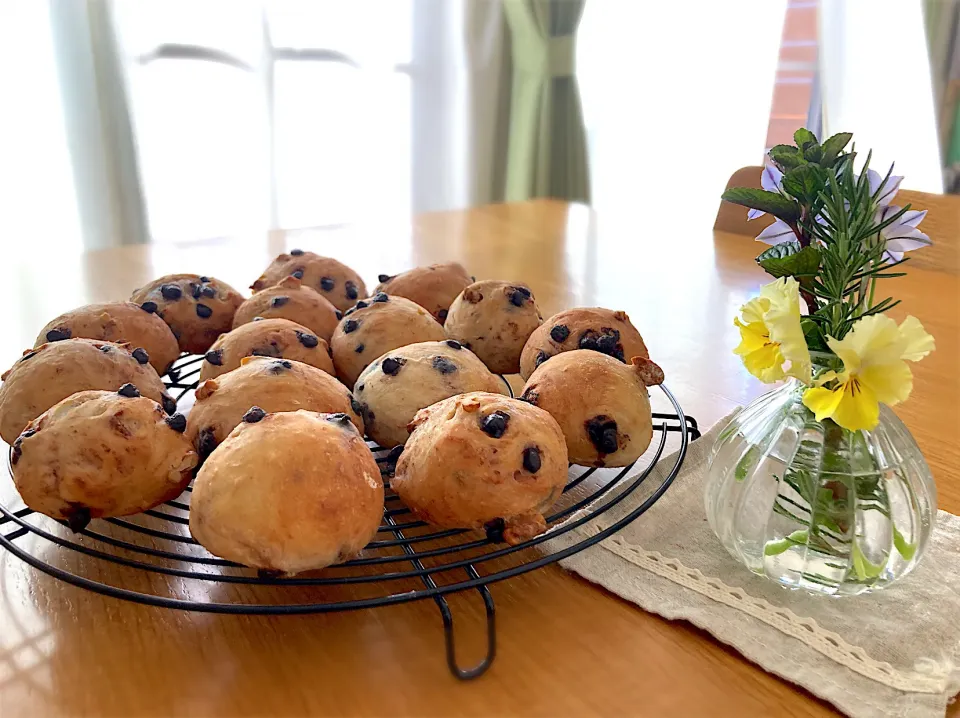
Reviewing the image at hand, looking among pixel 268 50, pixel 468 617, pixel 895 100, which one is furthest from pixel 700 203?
pixel 468 617

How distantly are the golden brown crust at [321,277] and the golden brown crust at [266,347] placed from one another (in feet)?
0.65

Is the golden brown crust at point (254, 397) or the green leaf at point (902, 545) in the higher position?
the golden brown crust at point (254, 397)

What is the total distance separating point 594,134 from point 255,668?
3082mm

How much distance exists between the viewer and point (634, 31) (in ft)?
9.84

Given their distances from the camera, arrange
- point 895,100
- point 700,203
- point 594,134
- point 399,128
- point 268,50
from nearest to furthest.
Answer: point 268,50, point 895,100, point 399,128, point 700,203, point 594,134

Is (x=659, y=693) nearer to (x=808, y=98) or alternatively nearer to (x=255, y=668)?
(x=255, y=668)

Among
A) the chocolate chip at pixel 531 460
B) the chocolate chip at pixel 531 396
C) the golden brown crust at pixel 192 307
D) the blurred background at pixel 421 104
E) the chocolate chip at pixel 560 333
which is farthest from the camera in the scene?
the blurred background at pixel 421 104

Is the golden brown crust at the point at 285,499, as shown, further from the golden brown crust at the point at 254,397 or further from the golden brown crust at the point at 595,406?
the golden brown crust at the point at 595,406

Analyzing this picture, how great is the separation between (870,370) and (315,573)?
1.30 feet

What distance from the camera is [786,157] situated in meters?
0.49

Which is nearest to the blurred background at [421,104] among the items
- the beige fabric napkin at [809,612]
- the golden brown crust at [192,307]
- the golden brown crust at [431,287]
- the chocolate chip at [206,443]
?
the golden brown crust at [431,287]

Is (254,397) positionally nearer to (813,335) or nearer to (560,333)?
(560,333)

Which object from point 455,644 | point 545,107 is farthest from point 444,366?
point 545,107

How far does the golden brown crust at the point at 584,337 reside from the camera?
73cm
